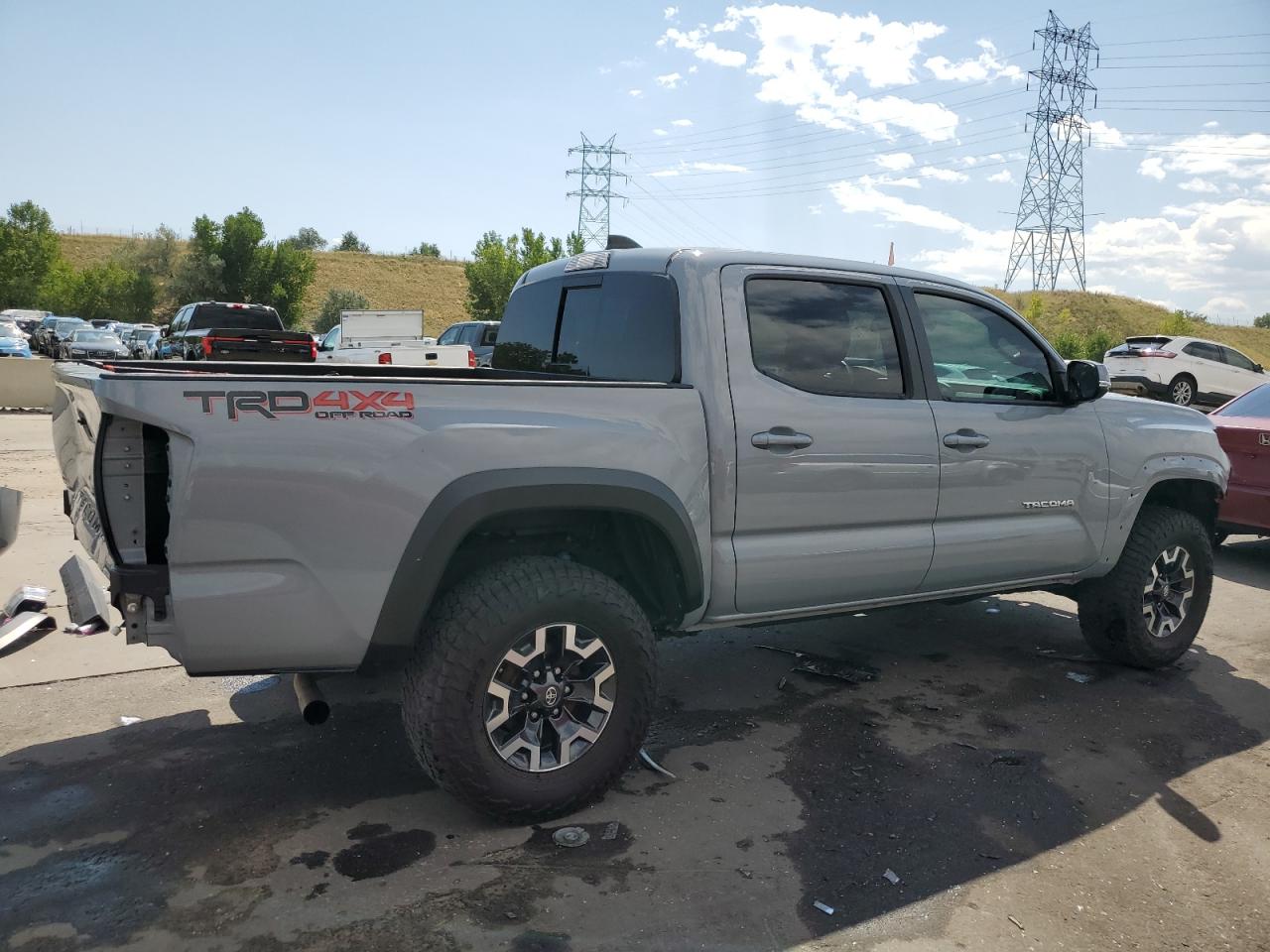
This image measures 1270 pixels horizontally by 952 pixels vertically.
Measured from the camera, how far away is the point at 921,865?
3057mm

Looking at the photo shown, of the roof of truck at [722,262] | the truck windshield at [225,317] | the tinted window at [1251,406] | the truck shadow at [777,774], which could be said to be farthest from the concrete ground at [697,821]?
the truck windshield at [225,317]

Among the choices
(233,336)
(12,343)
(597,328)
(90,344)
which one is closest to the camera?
(597,328)

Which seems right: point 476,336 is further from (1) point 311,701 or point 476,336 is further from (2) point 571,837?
(2) point 571,837

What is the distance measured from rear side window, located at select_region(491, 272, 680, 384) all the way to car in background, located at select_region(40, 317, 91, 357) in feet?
123

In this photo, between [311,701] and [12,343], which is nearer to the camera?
[311,701]

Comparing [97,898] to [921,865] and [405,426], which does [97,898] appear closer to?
[405,426]

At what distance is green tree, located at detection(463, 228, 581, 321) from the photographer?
63031 mm

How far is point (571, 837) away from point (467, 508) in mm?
1172

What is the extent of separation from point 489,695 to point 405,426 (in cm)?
92

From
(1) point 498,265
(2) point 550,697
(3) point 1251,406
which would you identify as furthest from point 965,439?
(1) point 498,265

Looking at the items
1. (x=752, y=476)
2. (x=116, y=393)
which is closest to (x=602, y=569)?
(x=752, y=476)

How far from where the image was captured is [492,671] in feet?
10.0

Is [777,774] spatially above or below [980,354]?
below

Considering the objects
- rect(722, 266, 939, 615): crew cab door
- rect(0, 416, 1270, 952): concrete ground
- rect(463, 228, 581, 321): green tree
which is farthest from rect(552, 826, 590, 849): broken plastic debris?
rect(463, 228, 581, 321): green tree
